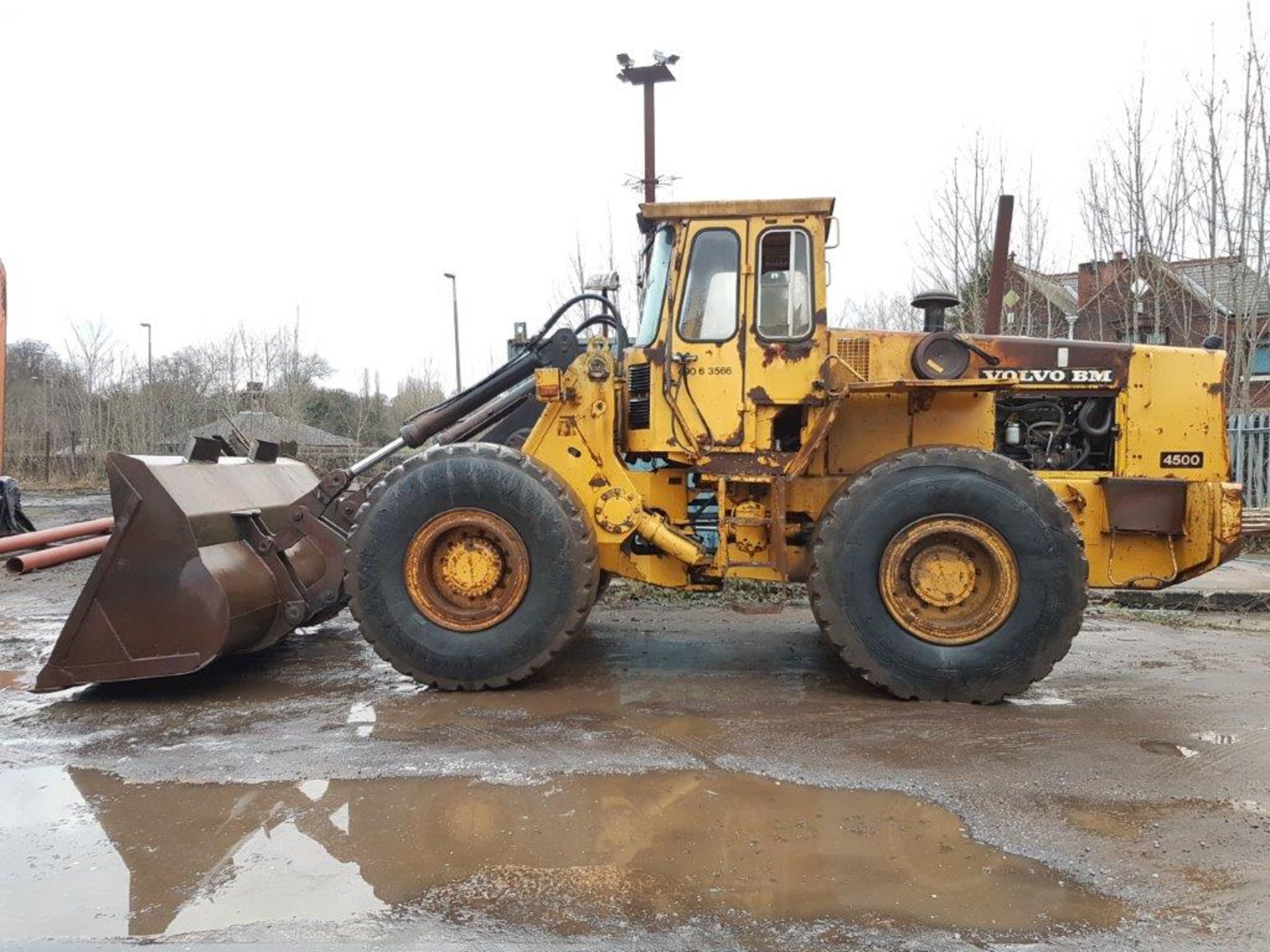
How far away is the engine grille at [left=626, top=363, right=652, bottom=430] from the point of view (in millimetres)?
5578

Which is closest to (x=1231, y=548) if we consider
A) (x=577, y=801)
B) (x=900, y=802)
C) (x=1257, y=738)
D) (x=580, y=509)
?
(x=1257, y=738)

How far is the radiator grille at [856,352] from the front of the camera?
5.36m

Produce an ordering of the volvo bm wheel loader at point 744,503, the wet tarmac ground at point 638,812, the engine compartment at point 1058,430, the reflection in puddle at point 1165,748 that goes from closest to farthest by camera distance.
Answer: the wet tarmac ground at point 638,812 < the reflection in puddle at point 1165,748 < the volvo bm wheel loader at point 744,503 < the engine compartment at point 1058,430

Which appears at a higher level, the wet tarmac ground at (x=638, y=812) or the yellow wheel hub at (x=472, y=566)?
the yellow wheel hub at (x=472, y=566)

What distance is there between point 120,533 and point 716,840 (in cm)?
373

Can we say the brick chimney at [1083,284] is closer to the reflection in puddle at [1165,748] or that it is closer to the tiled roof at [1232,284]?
the tiled roof at [1232,284]

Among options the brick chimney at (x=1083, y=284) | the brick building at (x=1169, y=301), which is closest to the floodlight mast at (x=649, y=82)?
the brick building at (x=1169, y=301)

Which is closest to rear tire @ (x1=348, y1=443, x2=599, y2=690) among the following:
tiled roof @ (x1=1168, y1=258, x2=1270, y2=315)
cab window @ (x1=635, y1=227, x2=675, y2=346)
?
cab window @ (x1=635, y1=227, x2=675, y2=346)

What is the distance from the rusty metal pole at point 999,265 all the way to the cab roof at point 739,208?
1762 mm

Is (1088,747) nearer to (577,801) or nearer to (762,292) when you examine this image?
(577,801)

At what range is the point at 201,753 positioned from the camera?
13.9 ft

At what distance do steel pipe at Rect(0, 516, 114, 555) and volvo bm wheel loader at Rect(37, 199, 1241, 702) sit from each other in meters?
1.07

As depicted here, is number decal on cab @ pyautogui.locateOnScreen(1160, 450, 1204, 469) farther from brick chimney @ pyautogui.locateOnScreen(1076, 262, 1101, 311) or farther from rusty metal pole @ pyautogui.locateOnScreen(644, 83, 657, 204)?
brick chimney @ pyautogui.locateOnScreen(1076, 262, 1101, 311)

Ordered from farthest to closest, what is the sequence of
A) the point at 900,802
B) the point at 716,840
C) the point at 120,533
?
the point at 120,533
the point at 900,802
the point at 716,840
